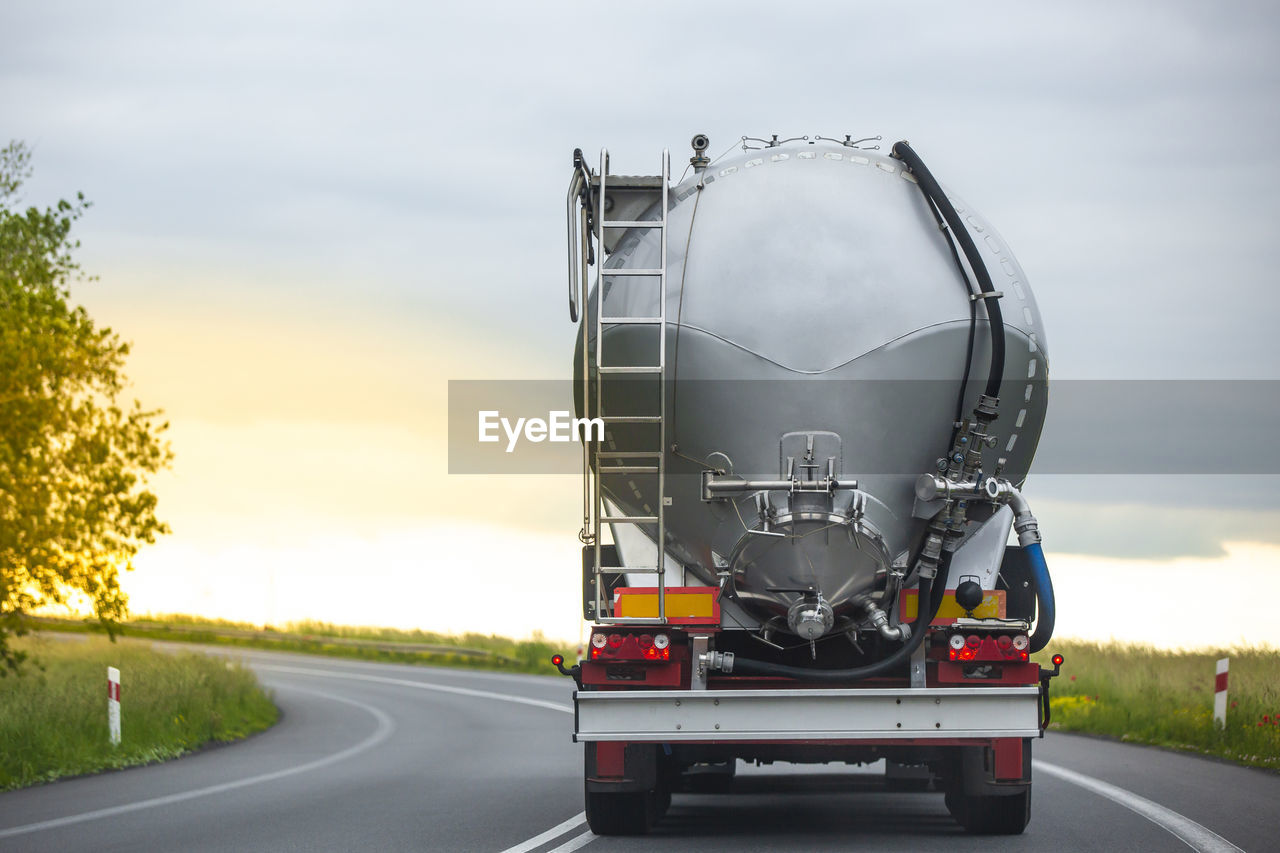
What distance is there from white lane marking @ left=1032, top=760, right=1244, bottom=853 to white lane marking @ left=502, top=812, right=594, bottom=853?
11.8ft

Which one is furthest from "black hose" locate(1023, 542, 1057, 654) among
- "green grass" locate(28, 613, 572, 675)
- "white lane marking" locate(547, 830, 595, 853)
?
"green grass" locate(28, 613, 572, 675)

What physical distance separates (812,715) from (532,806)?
3.69 metres

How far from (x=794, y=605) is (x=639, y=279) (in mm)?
2198

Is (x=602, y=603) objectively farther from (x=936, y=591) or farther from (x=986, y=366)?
(x=986, y=366)

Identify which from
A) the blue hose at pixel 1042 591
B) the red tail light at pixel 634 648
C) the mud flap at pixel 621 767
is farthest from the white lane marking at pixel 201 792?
the blue hose at pixel 1042 591

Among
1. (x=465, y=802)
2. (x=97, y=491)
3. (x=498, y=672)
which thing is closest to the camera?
(x=465, y=802)

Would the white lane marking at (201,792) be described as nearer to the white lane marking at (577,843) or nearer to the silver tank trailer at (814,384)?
the white lane marking at (577,843)

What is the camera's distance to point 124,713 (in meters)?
19.6

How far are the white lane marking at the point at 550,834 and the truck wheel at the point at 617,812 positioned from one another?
27 centimetres

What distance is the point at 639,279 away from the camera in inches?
393

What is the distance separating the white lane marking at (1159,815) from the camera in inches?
362

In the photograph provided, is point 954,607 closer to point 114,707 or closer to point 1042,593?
point 1042,593

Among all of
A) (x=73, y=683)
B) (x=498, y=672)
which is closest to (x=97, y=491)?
(x=73, y=683)

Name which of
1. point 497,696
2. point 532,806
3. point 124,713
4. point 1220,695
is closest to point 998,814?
point 532,806
